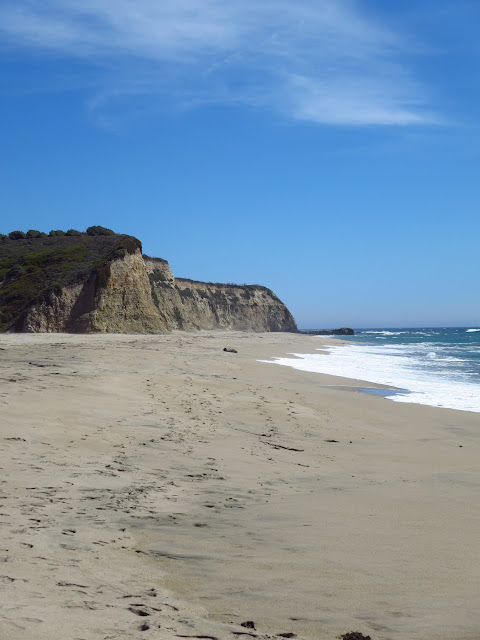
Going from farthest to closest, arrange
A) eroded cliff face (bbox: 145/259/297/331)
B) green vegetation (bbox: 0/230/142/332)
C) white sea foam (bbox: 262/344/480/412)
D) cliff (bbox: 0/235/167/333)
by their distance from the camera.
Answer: eroded cliff face (bbox: 145/259/297/331), green vegetation (bbox: 0/230/142/332), cliff (bbox: 0/235/167/333), white sea foam (bbox: 262/344/480/412)

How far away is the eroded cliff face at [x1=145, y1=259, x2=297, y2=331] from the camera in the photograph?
64.4 meters

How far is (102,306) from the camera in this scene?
38.4 m

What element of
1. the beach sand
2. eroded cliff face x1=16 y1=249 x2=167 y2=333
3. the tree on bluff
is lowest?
the beach sand

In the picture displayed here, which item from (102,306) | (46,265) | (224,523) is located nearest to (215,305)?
(46,265)

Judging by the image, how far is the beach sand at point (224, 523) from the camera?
3.22 metres

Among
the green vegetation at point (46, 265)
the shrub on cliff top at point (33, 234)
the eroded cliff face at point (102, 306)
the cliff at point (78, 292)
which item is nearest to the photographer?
the eroded cliff face at point (102, 306)

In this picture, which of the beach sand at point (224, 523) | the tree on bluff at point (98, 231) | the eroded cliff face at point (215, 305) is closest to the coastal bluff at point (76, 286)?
the tree on bluff at point (98, 231)

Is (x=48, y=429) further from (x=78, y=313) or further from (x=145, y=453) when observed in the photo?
(x=78, y=313)

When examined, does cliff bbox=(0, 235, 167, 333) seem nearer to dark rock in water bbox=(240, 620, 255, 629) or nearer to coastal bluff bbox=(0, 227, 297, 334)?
coastal bluff bbox=(0, 227, 297, 334)

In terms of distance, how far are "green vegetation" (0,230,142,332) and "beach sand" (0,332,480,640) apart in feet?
96.8

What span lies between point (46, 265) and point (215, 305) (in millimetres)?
41752

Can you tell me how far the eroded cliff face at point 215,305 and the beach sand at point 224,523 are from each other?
1665 inches

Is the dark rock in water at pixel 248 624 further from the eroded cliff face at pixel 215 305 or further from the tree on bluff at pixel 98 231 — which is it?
the tree on bluff at pixel 98 231

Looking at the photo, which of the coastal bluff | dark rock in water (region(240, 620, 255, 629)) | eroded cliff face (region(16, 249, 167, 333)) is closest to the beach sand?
dark rock in water (region(240, 620, 255, 629))
